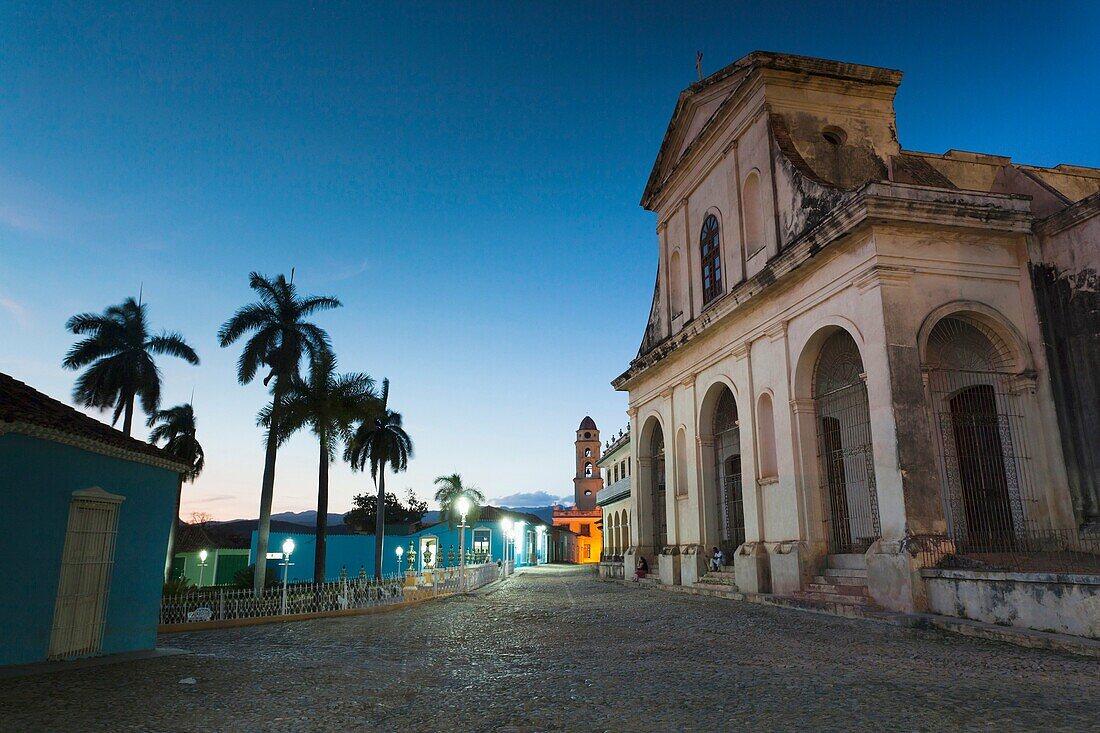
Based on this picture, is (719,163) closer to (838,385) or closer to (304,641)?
(838,385)

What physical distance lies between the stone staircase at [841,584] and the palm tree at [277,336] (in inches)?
661

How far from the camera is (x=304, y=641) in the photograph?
31.4ft

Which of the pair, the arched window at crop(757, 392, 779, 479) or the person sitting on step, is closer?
the arched window at crop(757, 392, 779, 479)

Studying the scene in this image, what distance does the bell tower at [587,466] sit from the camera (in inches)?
2830

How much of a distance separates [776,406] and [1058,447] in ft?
14.9

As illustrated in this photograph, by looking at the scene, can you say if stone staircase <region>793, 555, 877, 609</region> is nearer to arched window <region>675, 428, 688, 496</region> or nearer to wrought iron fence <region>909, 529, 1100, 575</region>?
wrought iron fence <region>909, 529, 1100, 575</region>

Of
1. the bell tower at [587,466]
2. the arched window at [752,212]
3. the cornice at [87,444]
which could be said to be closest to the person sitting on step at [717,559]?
the arched window at [752,212]

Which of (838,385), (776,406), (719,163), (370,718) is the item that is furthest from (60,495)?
(719,163)

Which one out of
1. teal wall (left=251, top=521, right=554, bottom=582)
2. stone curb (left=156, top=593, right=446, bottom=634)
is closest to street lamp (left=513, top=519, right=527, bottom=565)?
teal wall (left=251, top=521, right=554, bottom=582)

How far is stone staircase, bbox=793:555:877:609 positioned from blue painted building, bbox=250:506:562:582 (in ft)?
70.1

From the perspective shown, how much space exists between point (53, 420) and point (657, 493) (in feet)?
55.7

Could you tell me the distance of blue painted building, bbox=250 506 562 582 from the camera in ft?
135

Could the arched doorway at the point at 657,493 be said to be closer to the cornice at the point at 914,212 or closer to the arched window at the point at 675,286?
the arched window at the point at 675,286

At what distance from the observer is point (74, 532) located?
25.4ft
